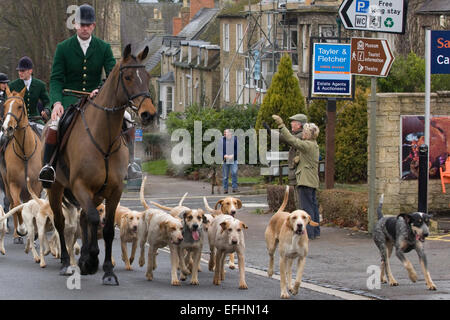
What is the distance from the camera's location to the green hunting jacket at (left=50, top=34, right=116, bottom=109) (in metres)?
12.4

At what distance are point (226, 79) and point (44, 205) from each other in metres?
38.1

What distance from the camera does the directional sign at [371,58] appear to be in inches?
612

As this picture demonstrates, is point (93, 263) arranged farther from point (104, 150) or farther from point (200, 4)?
point (200, 4)

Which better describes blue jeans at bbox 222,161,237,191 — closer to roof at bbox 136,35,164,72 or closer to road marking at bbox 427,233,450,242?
road marking at bbox 427,233,450,242

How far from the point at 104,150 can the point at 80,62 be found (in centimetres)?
176

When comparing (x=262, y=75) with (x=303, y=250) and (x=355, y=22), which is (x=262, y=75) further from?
(x=303, y=250)

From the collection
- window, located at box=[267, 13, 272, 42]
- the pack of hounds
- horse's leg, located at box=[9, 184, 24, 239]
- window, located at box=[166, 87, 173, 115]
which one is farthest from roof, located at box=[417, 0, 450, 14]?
window, located at box=[166, 87, 173, 115]

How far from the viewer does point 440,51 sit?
16.0 m

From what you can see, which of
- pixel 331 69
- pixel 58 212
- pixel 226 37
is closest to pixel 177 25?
pixel 226 37

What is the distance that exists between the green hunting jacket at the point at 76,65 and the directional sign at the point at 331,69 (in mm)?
6587

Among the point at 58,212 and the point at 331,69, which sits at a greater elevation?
the point at 331,69

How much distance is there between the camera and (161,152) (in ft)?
183

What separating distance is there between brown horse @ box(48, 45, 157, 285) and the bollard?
215 inches

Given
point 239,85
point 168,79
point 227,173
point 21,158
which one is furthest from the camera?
point 168,79
